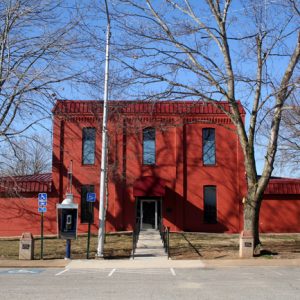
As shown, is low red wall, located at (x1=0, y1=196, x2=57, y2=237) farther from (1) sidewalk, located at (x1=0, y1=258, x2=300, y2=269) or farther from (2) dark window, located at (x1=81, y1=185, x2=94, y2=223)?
(1) sidewalk, located at (x1=0, y1=258, x2=300, y2=269)

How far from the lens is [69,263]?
64.0ft

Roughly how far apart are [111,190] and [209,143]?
7.56 m

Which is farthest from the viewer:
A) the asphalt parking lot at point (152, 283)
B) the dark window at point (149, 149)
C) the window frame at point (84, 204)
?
the dark window at point (149, 149)

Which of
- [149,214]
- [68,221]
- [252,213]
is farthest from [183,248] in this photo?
[149,214]

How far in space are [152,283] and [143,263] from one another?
631cm

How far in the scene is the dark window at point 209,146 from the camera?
3466 centimetres

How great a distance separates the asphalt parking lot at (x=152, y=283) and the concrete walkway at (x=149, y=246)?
4.57 meters

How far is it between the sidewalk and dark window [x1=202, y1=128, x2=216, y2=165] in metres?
14.5

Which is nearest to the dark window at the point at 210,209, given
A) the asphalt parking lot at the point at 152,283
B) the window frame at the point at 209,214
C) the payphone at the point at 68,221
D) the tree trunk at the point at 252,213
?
the window frame at the point at 209,214

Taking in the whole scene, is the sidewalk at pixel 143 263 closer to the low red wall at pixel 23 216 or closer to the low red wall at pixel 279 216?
the low red wall at pixel 23 216

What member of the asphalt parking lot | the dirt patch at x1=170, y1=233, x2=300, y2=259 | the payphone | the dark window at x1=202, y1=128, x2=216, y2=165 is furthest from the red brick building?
the asphalt parking lot

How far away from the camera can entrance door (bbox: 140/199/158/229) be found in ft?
114

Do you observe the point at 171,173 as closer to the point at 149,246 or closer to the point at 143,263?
the point at 149,246

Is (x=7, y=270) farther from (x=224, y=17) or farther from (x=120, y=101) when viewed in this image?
(x=224, y=17)
